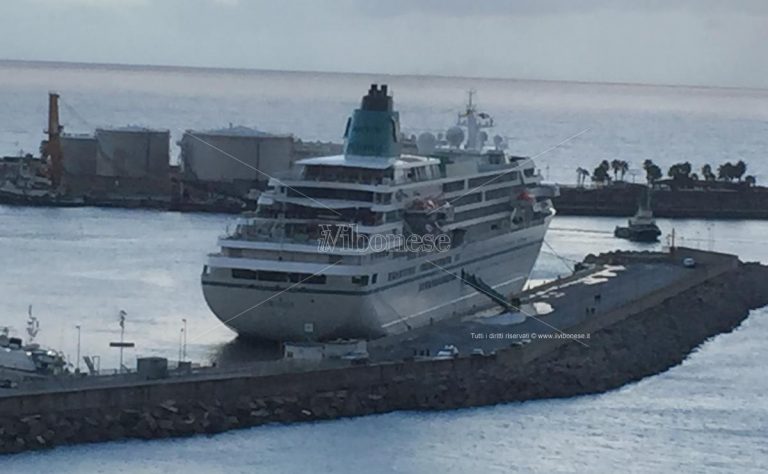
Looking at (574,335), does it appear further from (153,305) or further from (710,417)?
(153,305)

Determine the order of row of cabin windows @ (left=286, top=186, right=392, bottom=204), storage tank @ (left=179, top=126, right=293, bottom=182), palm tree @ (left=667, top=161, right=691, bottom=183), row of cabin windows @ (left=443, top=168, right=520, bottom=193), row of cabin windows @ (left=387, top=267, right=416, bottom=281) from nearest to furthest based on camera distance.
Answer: row of cabin windows @ (left=387, top=267, right=416, bottom=281)
row of cabin windows @ (left=286, top=186, right=392, bottom=204)
row of cabin windows @ (left=443, top=168, right=520, bottom=193)
storage tank @ (left=179, top=126, right=293, bottom=182)
palm tree @ (left=667, top=161, right=691, bottom=183)

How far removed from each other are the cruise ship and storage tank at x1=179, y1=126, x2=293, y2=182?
3340 centimetres

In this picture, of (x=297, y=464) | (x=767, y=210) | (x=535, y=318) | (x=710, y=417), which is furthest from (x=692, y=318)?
(x=767, y=210)

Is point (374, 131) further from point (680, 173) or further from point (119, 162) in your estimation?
point (680, 173)

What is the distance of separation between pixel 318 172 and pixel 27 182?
40.3 m

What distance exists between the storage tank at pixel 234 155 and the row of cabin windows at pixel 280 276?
41352mm

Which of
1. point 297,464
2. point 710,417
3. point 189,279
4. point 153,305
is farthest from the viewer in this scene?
point 189,279

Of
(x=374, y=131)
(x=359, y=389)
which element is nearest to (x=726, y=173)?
(x=374, y=131)

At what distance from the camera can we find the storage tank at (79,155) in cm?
8394

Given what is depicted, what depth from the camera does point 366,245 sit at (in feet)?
132

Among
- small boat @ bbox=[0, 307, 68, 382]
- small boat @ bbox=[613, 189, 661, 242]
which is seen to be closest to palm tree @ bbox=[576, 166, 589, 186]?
small boat @ bbox=[613, 189, 661, 242]

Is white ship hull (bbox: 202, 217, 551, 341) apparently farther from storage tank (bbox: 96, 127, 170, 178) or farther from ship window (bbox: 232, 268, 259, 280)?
storage tank (bbox: 96, 127, 170, 178)

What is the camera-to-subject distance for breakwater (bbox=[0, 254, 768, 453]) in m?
32.2

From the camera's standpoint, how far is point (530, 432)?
35875mm
